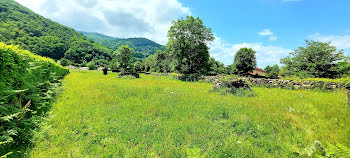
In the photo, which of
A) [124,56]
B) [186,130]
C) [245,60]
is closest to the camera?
[186,130]

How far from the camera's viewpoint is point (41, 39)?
9250 cm

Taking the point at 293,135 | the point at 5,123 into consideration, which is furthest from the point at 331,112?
the point at 5,123

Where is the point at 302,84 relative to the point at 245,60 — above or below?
below

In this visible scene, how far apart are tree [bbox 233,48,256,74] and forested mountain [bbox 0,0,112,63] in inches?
4271

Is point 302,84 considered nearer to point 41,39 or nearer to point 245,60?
point 245,60

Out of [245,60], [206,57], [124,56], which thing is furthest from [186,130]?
[245,60]

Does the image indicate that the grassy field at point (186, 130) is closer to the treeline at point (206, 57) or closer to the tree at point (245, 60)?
the treeline at point (206, 57)

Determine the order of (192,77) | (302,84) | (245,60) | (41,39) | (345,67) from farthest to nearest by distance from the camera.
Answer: (41,39) → (245,60) → (192,77) → (345,67) → (302,84)

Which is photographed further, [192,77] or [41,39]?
[41,39]

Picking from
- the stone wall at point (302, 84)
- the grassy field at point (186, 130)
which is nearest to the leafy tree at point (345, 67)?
the stone wall at point (302, 84)

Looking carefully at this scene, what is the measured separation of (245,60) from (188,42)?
31.6m

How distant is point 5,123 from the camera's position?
382 centimetres

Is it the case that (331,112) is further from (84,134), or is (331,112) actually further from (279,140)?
(84,134)

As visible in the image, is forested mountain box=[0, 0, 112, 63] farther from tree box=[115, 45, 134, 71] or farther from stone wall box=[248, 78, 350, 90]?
stone wall box=[248, 78, 350, 90]
